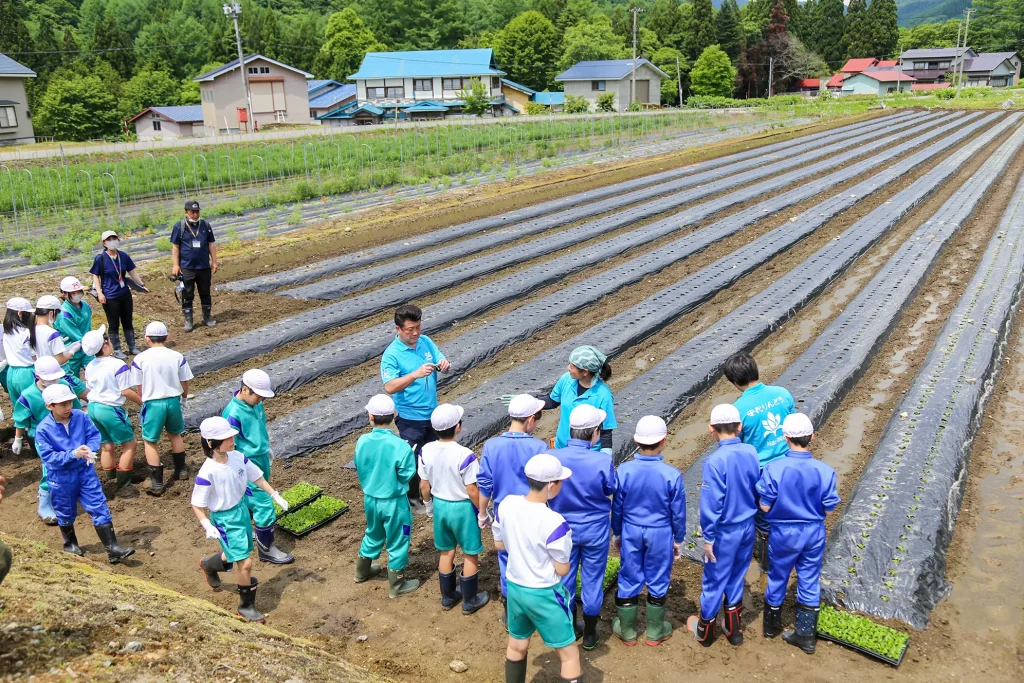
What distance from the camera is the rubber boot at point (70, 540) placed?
20.3 feet

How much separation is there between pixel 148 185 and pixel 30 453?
59.1ft

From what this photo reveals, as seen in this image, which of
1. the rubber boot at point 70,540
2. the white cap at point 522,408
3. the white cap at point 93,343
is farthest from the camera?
the white cap at point 93,343

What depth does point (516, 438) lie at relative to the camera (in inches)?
197

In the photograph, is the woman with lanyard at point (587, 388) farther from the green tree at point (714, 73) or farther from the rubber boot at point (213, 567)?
the green tree at point (714, 73)

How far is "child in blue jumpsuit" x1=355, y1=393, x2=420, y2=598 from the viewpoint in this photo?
540 cm

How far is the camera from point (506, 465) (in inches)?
198

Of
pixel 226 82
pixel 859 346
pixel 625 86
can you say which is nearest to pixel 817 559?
pixel 859 346

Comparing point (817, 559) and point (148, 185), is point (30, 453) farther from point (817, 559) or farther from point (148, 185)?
point (148, 185)

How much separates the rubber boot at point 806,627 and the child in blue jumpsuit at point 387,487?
8.66ft

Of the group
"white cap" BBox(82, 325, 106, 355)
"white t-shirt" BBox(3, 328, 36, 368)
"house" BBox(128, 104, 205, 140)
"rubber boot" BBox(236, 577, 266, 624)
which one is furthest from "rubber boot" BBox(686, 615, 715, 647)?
"house" BBox(128, 104, 205, 140)

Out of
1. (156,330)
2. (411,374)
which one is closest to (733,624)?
(411,374)

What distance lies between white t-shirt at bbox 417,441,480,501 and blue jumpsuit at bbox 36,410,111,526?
108 inches

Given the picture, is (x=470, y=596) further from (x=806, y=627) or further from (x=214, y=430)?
(x=806, y=627)

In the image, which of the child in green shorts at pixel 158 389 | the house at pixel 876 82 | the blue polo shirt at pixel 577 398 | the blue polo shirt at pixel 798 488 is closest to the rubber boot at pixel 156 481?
the child in green shorts at pixel 158 389
